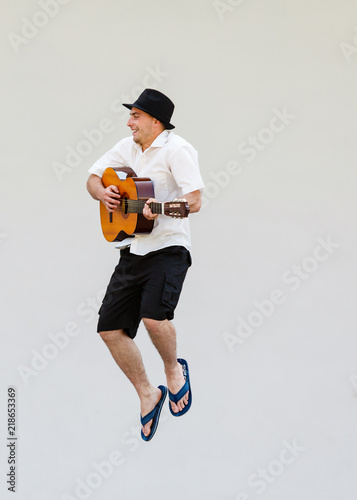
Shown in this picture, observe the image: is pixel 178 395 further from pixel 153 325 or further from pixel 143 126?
pixel 143 126

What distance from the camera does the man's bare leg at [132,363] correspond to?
4297mm

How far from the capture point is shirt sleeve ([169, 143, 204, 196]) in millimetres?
4012

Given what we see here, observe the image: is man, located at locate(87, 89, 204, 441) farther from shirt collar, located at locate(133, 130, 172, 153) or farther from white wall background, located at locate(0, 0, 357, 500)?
white wall background, located at locate(0, 0, 357, 500)

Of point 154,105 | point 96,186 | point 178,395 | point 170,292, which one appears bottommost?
point 178,395

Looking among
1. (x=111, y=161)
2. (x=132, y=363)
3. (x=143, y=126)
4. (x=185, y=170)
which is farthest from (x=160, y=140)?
(x=132, y=363)

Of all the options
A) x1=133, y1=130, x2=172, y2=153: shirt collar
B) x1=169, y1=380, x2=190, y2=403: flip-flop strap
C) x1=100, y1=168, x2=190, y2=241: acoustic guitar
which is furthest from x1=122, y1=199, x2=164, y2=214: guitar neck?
x1=169, y1=380, x2=190, y2=403: flip-flop strap

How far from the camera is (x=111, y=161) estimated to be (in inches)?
171

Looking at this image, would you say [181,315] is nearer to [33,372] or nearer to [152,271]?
[33,372]

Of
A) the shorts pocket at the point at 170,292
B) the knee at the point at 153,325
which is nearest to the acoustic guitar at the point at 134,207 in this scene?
the shorts pocket at the point at 170,292

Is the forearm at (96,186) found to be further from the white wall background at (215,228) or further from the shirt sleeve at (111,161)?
the white wall background at (215,228)

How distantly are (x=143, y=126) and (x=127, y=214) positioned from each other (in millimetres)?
417

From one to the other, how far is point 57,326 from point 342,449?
2.24 meters

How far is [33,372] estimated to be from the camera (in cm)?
625

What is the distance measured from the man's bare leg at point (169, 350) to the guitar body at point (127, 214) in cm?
42
